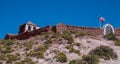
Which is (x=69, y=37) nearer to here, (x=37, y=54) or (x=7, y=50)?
(x=37, y=54)

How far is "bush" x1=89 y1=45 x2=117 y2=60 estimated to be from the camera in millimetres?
38806

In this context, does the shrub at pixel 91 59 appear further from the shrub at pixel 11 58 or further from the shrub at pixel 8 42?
the shrub at pixel 8 42

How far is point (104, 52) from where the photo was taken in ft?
129

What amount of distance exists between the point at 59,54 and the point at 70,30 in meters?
7.92

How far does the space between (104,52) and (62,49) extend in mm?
5566

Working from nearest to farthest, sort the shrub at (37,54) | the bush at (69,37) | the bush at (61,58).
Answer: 1. the bush at (61,58)
2. the shrub at (37,54)
3. the bush at (69,37)

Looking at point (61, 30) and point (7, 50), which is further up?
point (61, 30)

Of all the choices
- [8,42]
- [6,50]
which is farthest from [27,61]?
[8,42]

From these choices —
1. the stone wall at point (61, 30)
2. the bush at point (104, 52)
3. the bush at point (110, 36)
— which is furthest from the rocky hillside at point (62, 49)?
the stone wall at point (61, 30)

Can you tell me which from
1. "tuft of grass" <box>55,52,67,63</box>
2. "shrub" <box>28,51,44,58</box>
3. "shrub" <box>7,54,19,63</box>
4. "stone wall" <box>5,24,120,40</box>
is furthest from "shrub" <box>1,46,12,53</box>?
"tuft of grass" <box>55,52,67,63</box>

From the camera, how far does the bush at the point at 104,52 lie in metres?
38.8

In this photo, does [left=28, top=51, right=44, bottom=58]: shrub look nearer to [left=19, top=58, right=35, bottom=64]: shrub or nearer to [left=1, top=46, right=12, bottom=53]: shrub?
[left=19, top=58, right=35, bottom=64]: shrub

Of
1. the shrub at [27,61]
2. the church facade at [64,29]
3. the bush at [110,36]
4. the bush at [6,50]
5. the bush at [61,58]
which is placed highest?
the church facade at [64,29]

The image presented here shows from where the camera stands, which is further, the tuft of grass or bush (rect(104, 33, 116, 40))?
bush (rect(104, 33, 116, 40))
